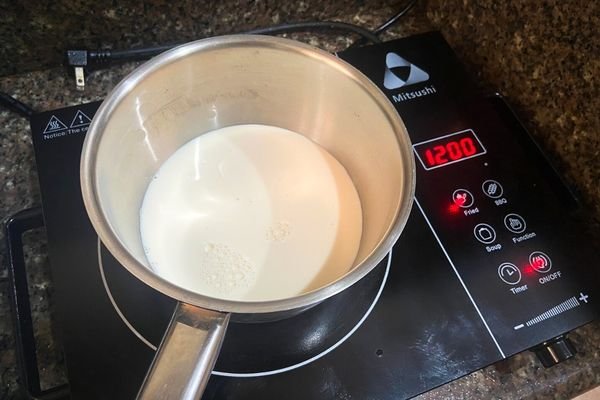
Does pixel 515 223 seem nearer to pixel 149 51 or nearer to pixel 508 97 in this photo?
pixel 508 97

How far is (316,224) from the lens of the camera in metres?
0.56

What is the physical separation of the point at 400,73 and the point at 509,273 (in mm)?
250

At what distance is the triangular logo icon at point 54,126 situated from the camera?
0.55m

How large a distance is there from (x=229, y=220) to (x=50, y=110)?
0.22m

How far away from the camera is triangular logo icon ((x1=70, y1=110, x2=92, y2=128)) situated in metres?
0.56

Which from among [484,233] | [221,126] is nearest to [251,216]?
[221,126]

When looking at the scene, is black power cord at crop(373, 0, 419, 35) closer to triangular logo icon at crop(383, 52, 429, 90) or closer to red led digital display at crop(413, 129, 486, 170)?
triangular logo icon at crop(383, 52, 429, 90)

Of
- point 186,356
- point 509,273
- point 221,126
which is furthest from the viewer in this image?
point 221,126

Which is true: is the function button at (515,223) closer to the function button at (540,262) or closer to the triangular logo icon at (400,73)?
the function button at (540,262)

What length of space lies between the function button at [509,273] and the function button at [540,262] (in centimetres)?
2

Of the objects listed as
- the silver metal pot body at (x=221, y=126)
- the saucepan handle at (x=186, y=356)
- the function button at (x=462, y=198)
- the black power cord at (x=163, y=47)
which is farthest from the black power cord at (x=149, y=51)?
the saucepan handle at (x=186, y=356)

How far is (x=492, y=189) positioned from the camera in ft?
1.83

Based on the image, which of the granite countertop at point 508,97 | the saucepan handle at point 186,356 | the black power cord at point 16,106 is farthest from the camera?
the black power cord at point 16,106

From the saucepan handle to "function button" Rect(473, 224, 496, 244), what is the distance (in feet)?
0.89
